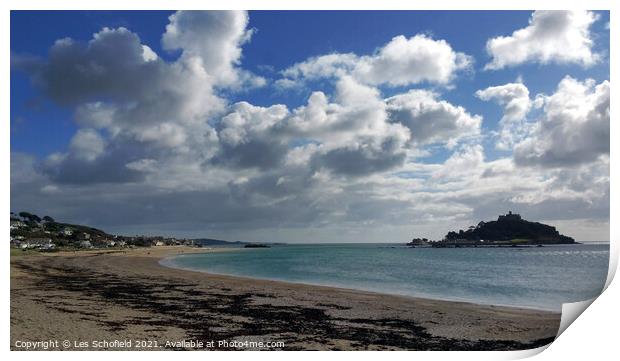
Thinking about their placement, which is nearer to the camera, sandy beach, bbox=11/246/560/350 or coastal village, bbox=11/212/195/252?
sandy beach, bbox=11/246/560/350

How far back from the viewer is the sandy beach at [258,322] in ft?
28.9

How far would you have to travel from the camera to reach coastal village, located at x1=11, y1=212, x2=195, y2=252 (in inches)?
663

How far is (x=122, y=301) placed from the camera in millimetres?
12430

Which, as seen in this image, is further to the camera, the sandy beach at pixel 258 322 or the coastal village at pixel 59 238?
the coastal village at pixel 59 238

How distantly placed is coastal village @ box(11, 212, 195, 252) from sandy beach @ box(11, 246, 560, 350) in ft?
9.68

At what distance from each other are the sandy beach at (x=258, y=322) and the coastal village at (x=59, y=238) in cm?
295

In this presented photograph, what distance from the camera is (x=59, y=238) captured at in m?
29.8

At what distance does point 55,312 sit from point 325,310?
6866 mm

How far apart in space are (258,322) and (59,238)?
25486 millimetres

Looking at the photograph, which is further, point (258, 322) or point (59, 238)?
point (59, 238)
